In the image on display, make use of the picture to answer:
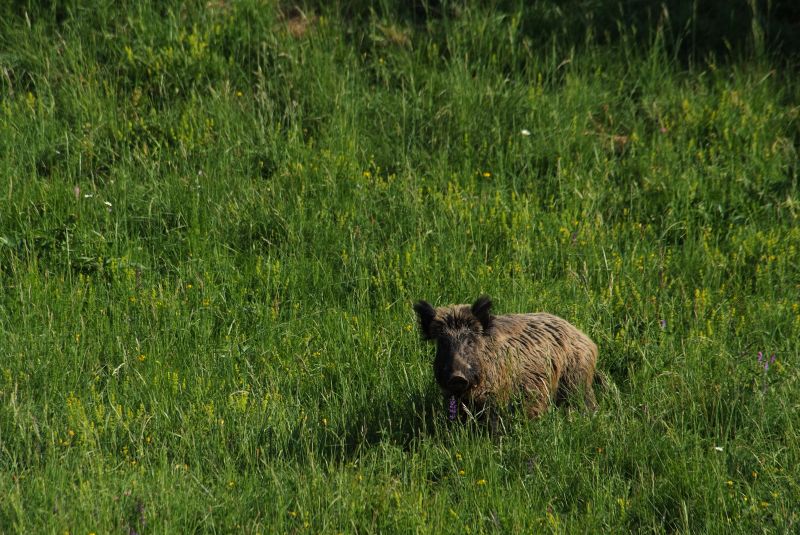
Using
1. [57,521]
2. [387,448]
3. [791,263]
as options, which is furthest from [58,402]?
[791,263]

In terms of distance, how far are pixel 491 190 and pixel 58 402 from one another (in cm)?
392

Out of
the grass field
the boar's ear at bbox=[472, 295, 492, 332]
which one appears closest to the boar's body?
the boar's ear at bbox=[472, 295, 492, 332]

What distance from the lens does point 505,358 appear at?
21.6ft

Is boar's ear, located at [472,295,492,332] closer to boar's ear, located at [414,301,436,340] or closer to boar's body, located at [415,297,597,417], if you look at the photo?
boar's body, located at [415,297,597,417]

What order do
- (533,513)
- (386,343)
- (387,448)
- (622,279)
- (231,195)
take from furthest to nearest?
(231,195) < (622,279) < (386,343) < (387,448) < (533,513)

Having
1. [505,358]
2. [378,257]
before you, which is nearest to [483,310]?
[505,358]

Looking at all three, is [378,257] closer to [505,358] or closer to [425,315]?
[425,315]

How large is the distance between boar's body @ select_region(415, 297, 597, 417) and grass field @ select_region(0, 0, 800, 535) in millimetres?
239

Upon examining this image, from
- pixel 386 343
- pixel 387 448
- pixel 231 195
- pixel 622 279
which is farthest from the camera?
pixel 231 195

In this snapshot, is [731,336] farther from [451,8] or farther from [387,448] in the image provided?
[451,8]

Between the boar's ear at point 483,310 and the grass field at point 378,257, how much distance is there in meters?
0.60

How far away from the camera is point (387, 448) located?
244 inches

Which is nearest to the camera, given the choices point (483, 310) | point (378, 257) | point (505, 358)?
point (483, 310)

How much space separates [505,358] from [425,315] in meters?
0.54
